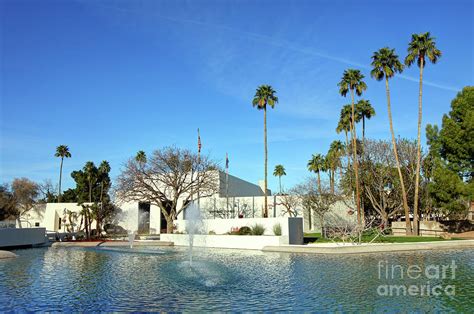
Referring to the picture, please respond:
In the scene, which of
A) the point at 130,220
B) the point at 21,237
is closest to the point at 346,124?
the point at 130,220

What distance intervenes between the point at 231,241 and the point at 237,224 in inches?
99.3

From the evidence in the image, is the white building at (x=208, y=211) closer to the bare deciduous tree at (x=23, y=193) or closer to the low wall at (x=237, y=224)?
the bare deciduous tree at (x=23, y=193)

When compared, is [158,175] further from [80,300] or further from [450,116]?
[80,300]

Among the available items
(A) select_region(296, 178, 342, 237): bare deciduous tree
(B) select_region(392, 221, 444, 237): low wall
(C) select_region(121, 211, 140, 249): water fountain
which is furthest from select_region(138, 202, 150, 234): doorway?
(B) select_region(392, 221, 444, 237): low wall

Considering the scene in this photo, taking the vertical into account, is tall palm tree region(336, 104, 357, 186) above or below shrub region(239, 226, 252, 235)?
above

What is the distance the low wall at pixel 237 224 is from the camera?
101 ft

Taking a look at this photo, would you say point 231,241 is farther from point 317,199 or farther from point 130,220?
point 130,220

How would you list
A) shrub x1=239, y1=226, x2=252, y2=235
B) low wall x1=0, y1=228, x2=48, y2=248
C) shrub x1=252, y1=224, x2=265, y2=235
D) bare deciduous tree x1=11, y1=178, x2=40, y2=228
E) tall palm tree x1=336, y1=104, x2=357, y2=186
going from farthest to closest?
1. bare deciduous tree x1=11, y1=178, x2=40, y2=228
2. tall palm tree x1=336, y1=104, x2=357, y2=186
3. low wall x1=0, y1=228, x2=48, y2=248
4. shrub x1=239, y1=226, x2=252, y2=235
5. shrub x1=252, y1=224, x2=265, y2=235

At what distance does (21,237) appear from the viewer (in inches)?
1390

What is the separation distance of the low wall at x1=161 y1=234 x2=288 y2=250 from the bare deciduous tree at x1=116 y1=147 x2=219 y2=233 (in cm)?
944

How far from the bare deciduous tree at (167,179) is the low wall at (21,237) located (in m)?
10.5

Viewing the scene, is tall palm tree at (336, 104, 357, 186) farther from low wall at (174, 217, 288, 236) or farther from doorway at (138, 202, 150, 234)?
doorway at (138, 202, 150, 234)

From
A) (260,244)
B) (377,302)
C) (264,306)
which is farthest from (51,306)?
(260,244)

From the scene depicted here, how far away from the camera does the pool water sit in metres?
10.9
